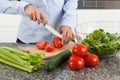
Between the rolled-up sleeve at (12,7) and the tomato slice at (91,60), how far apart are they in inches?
18.8

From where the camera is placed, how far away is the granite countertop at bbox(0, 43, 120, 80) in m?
1.16

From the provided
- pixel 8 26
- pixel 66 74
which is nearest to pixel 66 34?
pixel 66 74

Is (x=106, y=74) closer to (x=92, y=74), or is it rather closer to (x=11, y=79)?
(x=92, y=74)

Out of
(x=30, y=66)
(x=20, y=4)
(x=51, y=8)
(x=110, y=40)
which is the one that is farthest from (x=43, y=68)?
(x=51, y=8)

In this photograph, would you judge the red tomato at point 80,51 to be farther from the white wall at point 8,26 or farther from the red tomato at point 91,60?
the white wall at point 8,26

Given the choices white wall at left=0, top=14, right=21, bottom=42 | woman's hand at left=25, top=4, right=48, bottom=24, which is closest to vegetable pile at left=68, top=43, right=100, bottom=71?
woman's hand at left=25, top=4, right=48, bottom=24

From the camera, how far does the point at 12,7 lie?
5.24 feet

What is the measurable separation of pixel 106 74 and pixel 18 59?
1.24ft

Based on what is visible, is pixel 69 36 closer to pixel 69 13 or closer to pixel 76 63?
pixel 69 13

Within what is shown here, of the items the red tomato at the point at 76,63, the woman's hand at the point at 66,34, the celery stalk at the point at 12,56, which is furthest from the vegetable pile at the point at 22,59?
the woman's hand at the point at 66,34

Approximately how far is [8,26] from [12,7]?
43.5 inches

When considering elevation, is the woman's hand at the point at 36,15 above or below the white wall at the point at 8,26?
above

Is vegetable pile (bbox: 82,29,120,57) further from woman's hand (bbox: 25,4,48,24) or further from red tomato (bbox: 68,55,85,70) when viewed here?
woman's hand (bbox: 25,4,48,24)

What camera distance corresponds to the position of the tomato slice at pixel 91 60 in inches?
48.7
